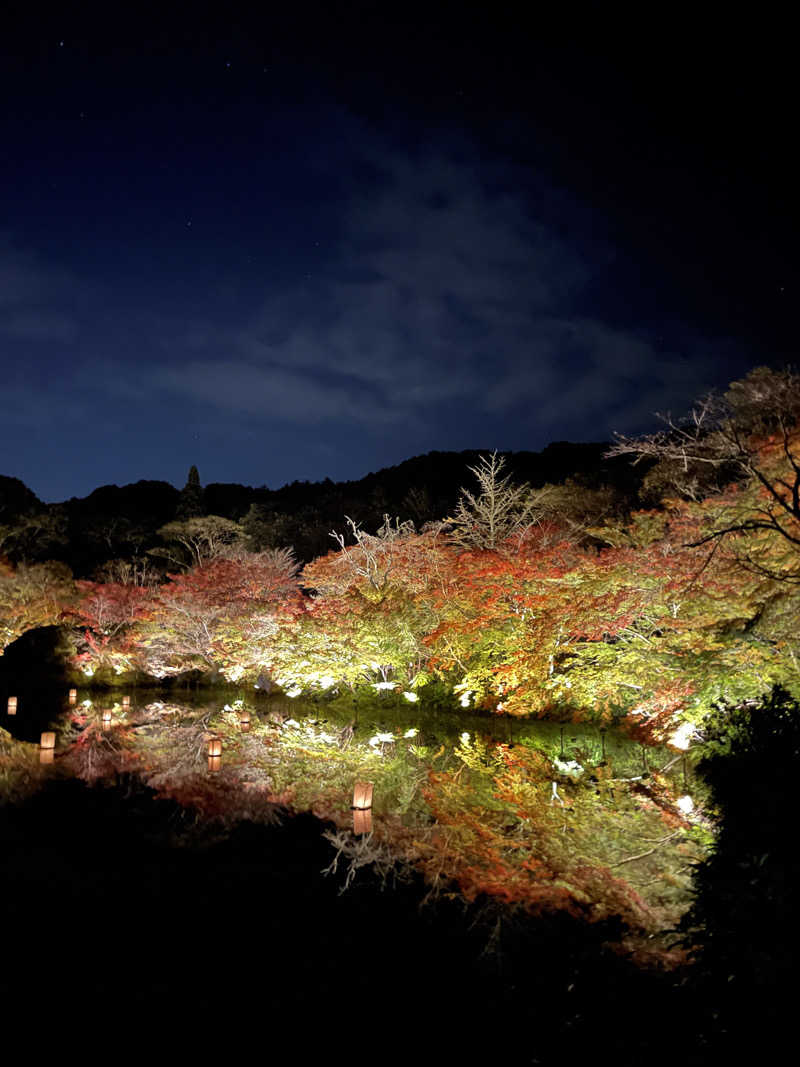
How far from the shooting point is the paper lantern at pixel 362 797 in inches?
304

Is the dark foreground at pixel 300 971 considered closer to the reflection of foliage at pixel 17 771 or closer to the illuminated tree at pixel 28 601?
the reflection of foliage at pixel 17 771

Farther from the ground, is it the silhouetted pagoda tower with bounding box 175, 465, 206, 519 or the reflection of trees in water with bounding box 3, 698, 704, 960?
the silhouetted pagoda tower with bounding box 175, 465, 206, 519

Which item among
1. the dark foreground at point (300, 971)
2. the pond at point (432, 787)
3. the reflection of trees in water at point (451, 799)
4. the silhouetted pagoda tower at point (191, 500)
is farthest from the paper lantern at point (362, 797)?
the silhouetted pagoda tower at point (191, 500)

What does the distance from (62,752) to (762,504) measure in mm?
13077

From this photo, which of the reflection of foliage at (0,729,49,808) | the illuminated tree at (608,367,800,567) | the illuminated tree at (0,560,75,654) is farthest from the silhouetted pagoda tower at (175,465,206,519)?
the illuminated tree at (608,367,800,567)

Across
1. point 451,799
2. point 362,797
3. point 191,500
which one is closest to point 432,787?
point 451,799

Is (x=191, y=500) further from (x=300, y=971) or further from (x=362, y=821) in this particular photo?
(x=300, y=971)

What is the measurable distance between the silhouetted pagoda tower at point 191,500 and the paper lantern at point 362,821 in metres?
32.5

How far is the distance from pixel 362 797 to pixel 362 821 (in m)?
0.29

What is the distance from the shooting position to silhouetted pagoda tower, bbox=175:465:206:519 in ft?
126

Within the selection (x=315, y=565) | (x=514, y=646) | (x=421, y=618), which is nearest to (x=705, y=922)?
(x=514, y=646)

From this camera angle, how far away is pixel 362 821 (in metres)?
7.56

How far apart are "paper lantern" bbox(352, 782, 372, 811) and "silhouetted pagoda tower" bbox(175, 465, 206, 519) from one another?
106 feet

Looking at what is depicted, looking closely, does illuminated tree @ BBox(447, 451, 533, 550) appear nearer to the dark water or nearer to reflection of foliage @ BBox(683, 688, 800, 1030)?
reflection of foliage @ BBox(683, 688, 800, 1030)
